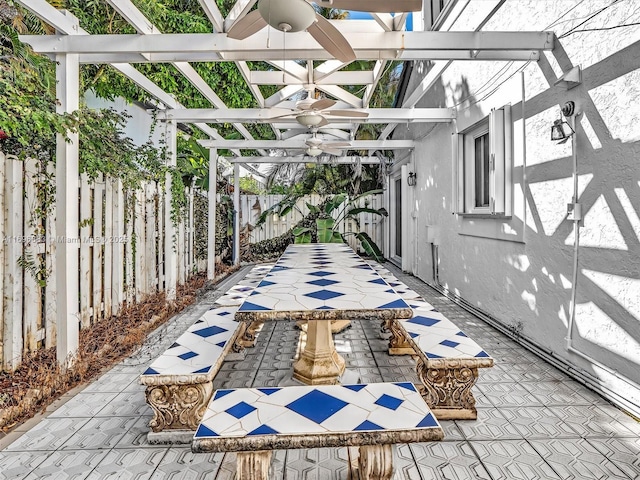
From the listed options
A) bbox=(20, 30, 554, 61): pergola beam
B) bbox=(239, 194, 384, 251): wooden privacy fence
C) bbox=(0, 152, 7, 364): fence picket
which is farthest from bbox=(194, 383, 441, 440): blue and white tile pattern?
bbox=(239, 194, 384, 251): wooden privacy fence

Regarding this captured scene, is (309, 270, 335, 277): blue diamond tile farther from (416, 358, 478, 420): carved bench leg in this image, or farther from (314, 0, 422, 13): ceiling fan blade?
(314, 0, 422, 13): ceiling fan blade

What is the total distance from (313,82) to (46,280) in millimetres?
3035

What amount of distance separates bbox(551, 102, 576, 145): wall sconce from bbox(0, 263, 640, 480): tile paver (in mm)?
1858

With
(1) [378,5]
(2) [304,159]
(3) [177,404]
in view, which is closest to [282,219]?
(2) [304,159]

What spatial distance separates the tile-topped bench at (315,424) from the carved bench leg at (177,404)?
473mm

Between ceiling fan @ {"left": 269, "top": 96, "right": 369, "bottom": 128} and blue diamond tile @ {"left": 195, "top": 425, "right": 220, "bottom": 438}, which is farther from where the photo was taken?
ceiling fan @ {"left": 269, "top": 96, "right": 369, "bottom": 128}

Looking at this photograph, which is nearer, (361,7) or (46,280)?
(361,7)

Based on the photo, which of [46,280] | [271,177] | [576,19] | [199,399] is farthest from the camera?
[271,177]

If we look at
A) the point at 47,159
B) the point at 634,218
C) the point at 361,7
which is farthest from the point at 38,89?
the point at 634,218

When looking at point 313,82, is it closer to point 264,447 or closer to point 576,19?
point 576,19

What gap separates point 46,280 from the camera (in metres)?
2.96

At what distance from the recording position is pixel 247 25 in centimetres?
216

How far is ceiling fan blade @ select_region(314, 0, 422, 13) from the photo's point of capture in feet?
6.10

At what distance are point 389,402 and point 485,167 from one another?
3.79 metres
